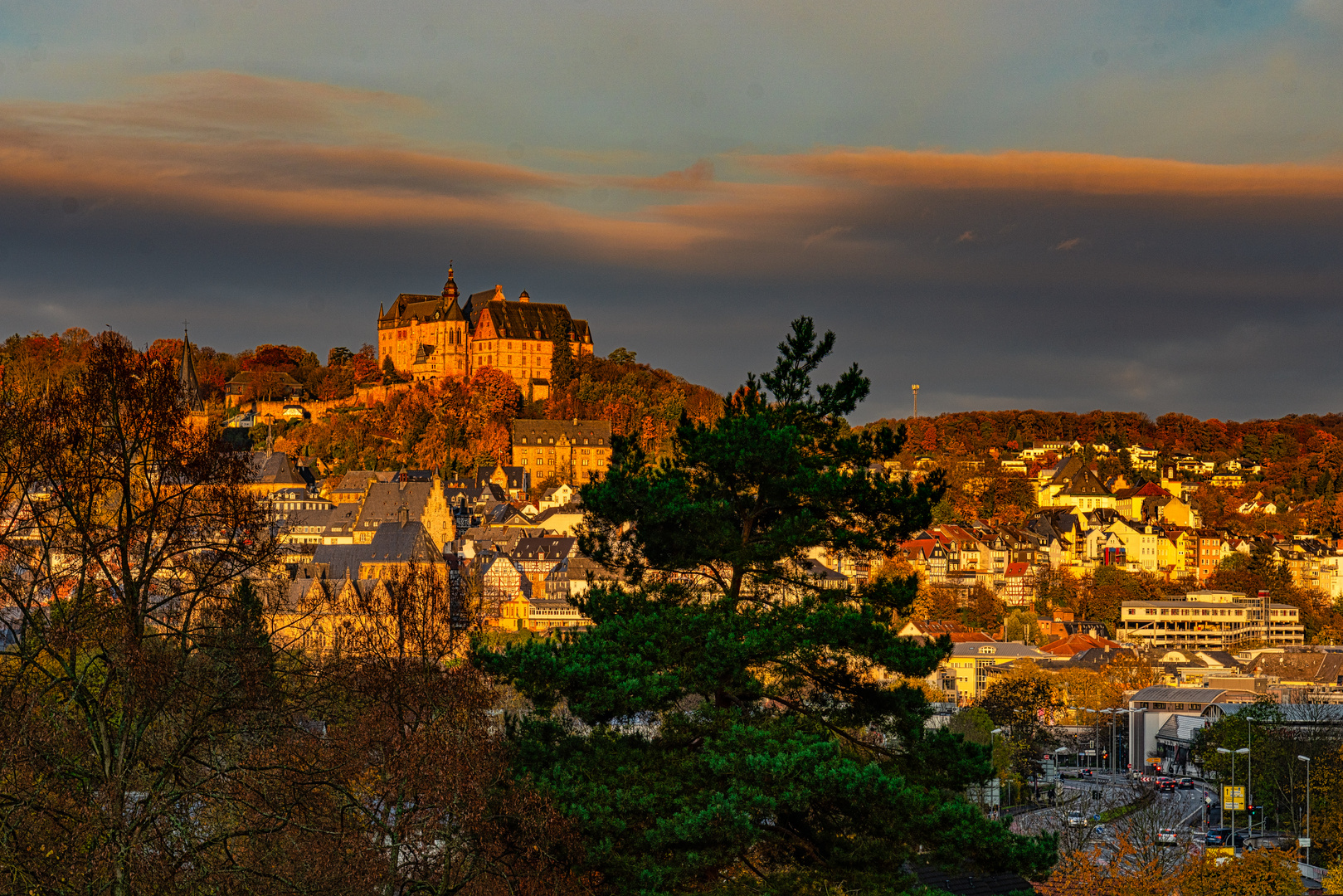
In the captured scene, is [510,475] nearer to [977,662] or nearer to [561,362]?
[561,362]

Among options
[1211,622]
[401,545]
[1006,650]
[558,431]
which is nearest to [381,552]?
[401,545]

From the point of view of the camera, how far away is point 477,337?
470ft

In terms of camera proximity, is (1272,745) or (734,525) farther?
(1272,745)

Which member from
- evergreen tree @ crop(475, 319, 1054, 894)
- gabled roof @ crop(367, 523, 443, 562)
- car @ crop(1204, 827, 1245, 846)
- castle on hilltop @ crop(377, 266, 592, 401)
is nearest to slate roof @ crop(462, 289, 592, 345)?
castle on hilltop @ crop(377, 266, 592, 401)

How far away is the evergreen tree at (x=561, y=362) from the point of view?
468ft

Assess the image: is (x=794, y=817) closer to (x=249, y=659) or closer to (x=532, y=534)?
(x=249, y=659)

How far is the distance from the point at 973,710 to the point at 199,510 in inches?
2315

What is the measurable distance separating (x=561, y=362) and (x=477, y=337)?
319 inches

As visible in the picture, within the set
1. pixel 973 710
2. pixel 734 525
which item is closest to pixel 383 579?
pixel 973 710

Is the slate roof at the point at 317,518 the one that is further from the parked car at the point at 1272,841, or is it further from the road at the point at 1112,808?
the parked car at the point at 1272,841

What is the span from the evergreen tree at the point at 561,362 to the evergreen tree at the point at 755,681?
4857 inches

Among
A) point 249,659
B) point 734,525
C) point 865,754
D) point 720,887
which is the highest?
point 734,525

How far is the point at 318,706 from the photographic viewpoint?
15852 millimetres

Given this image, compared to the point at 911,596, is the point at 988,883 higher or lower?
lower
